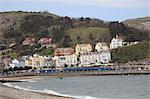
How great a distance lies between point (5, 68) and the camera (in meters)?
72.8

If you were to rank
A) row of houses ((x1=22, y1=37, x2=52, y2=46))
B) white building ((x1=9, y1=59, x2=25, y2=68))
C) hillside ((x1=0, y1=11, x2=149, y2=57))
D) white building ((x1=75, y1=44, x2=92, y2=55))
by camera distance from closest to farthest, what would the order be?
white building ((x1=9, y1=59, x2=25, y2=68)) < white building ((x1=75, y1=44, x2=92, y2=55)) < hillside ((x1=0, y1=11, x2=149, y2=57)) < row of houses ((x1=22, y1=37, x2=52, y2=46))

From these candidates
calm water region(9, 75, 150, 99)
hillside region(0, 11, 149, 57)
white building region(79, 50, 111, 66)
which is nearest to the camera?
calm water region(9, 75, 150, 99)

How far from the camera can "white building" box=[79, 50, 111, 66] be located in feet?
246

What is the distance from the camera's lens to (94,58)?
75.2 m

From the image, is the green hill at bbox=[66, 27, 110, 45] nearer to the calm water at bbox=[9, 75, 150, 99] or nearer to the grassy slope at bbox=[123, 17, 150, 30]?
the grassy slope at bbox=[123, 17, 150, 30]

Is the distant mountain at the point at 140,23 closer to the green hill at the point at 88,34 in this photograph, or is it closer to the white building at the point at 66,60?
the green hill at the point at 88,34

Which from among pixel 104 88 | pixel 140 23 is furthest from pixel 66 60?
pixel 140 23

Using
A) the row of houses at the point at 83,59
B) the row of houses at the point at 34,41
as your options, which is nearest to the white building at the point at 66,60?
the row of houses at the point at 83,59

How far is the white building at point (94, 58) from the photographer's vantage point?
7506 centimetres

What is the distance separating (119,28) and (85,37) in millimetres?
9433

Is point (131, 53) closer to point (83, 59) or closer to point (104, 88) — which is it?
point (83, 59)

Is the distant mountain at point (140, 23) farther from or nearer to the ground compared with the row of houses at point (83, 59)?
farther from the ground

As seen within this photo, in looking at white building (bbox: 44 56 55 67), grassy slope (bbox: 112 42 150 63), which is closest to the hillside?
white building (bbox: 44 56 55 67)

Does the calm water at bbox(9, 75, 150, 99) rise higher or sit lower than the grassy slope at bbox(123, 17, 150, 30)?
lower
